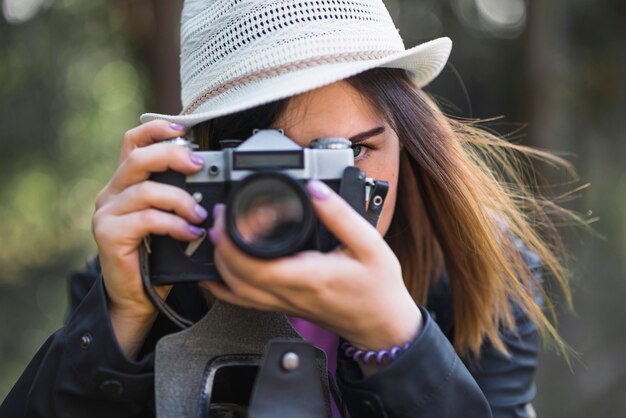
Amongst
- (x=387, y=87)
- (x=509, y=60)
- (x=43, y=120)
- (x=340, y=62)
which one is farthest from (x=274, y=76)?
(x=509, y=60)

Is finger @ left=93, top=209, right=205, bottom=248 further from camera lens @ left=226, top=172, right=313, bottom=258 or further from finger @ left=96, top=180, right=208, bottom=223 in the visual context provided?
camera lens @ left=226, top=172, right=313, bottom=258

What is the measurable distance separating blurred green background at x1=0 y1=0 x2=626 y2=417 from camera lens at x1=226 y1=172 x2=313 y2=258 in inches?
86.6

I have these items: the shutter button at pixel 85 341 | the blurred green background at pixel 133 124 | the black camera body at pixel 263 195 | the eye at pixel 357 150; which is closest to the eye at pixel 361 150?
the eye at pixel 357 150

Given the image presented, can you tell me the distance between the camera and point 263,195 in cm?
83

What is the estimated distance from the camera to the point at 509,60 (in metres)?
3.33

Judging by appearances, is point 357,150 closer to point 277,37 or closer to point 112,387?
point 277,37

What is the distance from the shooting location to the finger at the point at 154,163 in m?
0.93

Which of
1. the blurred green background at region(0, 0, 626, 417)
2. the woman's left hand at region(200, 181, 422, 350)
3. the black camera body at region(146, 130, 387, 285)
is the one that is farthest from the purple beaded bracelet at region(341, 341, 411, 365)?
the blurred green background at region(0, 0, 626, 417)

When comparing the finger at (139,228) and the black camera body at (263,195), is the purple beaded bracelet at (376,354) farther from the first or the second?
the finger at (139,228)

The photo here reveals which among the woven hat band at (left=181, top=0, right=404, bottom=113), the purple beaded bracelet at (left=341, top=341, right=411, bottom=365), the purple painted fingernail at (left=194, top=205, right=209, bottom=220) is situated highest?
the woven hat band at (left=181, top=0, right=404, bottom=113)

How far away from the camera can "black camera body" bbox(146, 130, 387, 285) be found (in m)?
0.81

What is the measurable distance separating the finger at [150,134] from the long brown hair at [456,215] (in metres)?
0.15

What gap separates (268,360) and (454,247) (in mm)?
608

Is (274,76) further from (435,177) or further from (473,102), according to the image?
(473,102)
